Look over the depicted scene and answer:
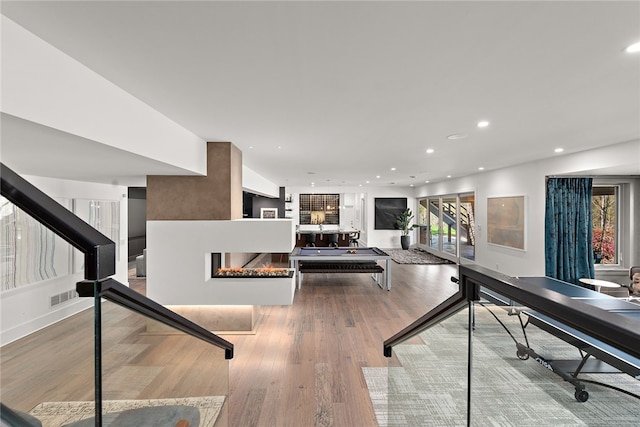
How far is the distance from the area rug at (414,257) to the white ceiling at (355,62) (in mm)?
6512

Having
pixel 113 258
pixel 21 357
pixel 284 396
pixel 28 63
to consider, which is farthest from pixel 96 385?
pixel 284 396

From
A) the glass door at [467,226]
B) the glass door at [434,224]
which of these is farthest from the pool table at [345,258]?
the glass door at [434,224]

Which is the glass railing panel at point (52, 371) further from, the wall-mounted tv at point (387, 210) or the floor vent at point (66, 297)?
the wall-mounted tv at point (387, 210)

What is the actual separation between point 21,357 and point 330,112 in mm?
2668

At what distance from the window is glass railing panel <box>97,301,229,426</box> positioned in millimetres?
7242

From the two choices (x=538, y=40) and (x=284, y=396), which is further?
(x=284, y=396)

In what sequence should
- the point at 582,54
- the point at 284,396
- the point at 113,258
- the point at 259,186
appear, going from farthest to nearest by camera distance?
the point at 259,186 → the point at 284,396 → the point at 582,54 → the point at 113,258

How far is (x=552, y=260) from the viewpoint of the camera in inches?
224

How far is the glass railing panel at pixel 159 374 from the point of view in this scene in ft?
3.71

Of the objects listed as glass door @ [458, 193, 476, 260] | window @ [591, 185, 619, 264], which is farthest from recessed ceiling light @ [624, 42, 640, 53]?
glass door @ [458, 193, 476, 260]

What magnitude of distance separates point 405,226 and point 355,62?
34.7ft

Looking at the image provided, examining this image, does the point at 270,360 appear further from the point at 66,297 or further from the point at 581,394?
the point at 581,394

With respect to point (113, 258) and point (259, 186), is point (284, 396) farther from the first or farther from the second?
point (259, 186)

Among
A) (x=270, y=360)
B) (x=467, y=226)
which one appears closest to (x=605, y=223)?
(x=467, y=226)
